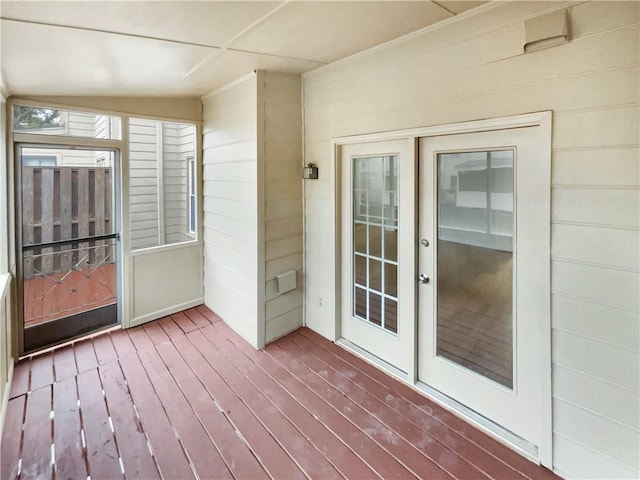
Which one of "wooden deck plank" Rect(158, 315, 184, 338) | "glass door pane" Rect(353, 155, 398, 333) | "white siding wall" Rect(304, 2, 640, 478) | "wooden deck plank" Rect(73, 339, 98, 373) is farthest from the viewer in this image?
"wooden deck plank" Rect(158, 315, 184, 338)

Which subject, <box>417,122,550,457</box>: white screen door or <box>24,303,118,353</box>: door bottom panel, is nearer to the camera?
<box>417,122,550,457</box>: white screen door

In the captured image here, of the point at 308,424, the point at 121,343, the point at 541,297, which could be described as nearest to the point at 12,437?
the point at 121,343

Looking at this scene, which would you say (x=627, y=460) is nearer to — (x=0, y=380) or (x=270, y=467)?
(x=270, y=467)

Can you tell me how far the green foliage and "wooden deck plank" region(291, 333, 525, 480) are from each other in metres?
3.30

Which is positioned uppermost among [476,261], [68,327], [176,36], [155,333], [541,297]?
[176,36]

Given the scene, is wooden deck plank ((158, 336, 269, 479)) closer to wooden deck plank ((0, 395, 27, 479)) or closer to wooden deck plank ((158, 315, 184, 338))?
wooden deck plank ((158, 315, 184, 338))

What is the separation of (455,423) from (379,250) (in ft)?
4.74

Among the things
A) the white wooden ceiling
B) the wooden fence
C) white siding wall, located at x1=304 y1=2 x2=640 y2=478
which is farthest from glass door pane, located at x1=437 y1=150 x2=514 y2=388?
the wooden fence

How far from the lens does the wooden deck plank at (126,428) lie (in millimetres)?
2012

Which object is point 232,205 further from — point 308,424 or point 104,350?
point 308,424

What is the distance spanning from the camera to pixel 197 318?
13.5 feet

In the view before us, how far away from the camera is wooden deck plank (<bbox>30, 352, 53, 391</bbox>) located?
281cm

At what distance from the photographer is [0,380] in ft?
7.77

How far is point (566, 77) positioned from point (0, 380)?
13.3ft
